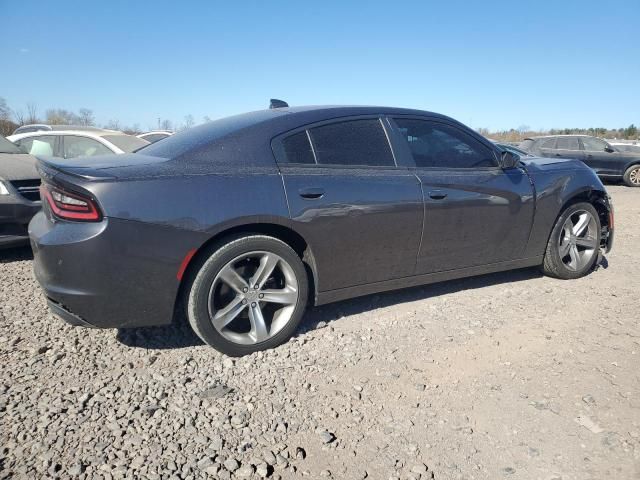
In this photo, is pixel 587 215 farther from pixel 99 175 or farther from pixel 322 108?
pixel 99 175

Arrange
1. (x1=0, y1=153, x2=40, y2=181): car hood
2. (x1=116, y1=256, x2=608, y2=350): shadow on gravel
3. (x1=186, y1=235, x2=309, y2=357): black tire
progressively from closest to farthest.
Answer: (x1=186, y1=235, x2=309, y2=357): black tire → (x1=116, y1=256, x2=608, y2=350): shadow on gravel → (x1=0, y1=153, x2=40, y2=181): car hood

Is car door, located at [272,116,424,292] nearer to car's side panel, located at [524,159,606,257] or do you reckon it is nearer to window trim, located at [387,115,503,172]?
window trim, located at [387,115,503,172]

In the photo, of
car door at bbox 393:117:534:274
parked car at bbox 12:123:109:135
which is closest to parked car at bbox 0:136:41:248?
parked car at bbox 12:123:109:135

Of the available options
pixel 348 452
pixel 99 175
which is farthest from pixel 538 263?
pixel 99 175

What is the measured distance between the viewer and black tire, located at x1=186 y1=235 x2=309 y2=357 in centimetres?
266

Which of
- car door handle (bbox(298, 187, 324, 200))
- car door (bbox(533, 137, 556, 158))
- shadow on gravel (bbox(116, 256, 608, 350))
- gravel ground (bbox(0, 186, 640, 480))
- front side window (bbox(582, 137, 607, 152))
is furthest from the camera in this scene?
car door (bbox(533, 137, 556, 158))

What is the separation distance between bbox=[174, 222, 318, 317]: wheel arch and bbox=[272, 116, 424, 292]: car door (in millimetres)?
63

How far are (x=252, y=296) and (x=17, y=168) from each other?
11.4 feet

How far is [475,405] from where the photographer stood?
240 cm

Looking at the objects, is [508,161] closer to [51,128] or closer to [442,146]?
[442,146]

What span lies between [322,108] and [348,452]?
2279 mm

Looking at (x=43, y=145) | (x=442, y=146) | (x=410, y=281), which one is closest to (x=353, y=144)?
(x=442, y=146)

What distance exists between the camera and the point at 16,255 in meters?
4.84

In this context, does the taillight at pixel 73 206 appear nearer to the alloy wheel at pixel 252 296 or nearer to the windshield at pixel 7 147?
the alloy wheel at pixel 252 296
